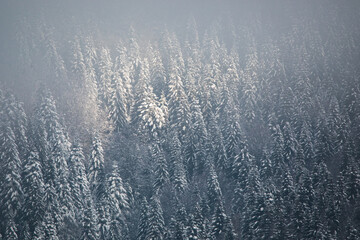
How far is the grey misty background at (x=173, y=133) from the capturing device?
4153 cm

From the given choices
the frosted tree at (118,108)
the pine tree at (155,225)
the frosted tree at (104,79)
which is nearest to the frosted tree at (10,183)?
the pine tree at (155,225)

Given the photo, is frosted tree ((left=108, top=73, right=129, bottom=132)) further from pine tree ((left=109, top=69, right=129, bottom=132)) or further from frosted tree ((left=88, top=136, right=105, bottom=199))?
frosted tree ((left=88, top=136, right=105, bottom=199))

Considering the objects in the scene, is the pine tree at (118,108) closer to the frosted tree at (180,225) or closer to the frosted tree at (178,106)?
the frosted tree at (178,106)

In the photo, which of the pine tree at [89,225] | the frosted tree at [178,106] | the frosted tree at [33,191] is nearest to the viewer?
the pine tree at [89,225]

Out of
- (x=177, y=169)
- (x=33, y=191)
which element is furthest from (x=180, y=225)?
(x=33, y=191)

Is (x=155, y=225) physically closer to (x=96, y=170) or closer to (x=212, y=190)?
(x=212, y=190)

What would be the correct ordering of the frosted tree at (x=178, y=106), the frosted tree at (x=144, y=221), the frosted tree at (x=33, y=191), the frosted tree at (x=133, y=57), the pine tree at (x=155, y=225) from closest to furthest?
1. the pine tree at (x=155, y=225)
2. the frosted tree at (x=33, y=191)
3. the frosted tree at (x=144, y=221)
4. the frosted tree at (x=178, y=106)
5. the frosted tree at (x=133, y=57)

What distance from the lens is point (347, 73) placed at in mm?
70250

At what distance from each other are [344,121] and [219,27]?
6018 cm

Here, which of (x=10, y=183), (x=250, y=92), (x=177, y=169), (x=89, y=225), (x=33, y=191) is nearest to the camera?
(x=89, y=225)

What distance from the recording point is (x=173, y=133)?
56.2 metres

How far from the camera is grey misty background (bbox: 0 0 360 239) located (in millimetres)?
41531

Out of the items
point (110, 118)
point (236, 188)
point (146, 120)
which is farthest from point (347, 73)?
point (110, 118)

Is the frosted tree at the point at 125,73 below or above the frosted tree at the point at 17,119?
above
